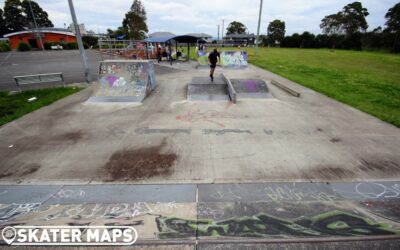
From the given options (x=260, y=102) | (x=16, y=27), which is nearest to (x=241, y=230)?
(x=260, y=102)

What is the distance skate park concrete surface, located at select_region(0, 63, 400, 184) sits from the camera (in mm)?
5066

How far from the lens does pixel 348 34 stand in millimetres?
70438

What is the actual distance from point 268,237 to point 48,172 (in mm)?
5297

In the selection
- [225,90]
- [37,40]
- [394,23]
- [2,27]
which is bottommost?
[225,90]

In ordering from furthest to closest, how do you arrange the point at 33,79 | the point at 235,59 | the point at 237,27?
the point at 237,27 < the point at 235,59 < the point at 33,79

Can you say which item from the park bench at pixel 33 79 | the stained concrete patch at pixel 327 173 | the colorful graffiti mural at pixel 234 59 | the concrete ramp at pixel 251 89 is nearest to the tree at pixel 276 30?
the colorful graffiti mural at pixel 234 59

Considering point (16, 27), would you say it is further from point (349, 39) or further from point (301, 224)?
point (349, 39)

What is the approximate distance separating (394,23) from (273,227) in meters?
73.9

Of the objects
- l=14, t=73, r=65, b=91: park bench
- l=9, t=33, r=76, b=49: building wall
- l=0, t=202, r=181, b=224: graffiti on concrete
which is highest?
l=9, t=33, r=76, b=49: building wall

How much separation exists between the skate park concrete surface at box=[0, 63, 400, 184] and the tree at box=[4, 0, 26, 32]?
10268cm

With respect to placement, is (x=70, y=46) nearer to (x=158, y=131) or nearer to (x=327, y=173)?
(x=158, y=131)

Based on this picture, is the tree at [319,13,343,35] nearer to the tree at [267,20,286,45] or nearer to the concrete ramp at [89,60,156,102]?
the tree at [267,20,286,45]

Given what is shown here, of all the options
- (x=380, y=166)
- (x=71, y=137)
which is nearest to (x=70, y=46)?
(x=71, y=137)

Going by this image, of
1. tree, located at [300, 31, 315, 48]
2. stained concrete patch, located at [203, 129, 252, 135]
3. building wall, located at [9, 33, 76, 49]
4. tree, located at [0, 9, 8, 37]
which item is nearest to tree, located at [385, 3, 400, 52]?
tree, located at [300, 31, 315, 48]
